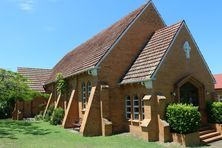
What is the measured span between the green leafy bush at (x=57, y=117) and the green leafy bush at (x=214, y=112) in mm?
14153

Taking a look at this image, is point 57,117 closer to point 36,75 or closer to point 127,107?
point 127,107

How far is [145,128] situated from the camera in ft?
58.6

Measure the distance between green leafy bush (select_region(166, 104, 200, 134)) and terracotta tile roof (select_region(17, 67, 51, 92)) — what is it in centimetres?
2660

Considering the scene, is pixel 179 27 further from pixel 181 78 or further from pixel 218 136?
pixel 218 136

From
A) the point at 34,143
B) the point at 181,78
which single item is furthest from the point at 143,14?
the point at 34,143

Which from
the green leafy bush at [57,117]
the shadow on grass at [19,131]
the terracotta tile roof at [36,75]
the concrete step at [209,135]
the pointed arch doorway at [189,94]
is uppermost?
the terracotta tile roof at [36,75]

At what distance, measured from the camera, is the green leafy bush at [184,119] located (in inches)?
655

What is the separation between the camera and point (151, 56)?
20703 mm

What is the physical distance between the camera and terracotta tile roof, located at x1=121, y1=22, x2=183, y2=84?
19234 mm

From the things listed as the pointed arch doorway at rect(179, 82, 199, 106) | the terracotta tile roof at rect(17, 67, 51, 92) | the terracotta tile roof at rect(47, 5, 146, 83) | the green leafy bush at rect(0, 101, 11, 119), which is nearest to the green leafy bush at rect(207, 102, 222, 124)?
the pointed arch doorway at rect(179, 82, 199, 106)

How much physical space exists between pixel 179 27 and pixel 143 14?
4792mm

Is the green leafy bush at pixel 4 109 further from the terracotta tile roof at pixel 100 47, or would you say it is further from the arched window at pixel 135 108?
the arched window at pixel 135 108

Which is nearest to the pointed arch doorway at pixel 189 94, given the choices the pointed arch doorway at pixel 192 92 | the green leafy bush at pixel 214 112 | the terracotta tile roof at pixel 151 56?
the pointed arch doorway at pixel 192 92

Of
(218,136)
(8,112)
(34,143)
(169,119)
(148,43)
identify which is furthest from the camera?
(8,112)
